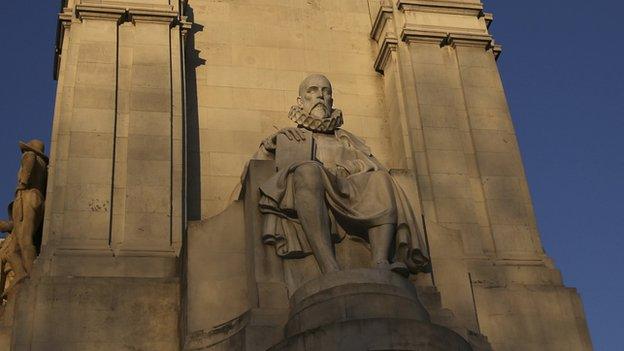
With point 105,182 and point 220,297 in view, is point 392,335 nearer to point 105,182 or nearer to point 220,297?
point 220,297

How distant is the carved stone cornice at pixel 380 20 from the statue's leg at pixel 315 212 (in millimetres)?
6280

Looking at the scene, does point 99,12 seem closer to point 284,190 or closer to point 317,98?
point 317,98

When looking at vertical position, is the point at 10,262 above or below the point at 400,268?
above

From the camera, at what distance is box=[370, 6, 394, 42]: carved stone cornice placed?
18438 millimetres

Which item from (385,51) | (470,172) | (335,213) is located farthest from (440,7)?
(335,213)

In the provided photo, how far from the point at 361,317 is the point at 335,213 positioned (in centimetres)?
220

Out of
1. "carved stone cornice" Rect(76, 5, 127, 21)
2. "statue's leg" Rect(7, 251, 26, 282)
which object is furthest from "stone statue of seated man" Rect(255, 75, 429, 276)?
"carved stone cornice" Rect(76, 5, 127, 21)

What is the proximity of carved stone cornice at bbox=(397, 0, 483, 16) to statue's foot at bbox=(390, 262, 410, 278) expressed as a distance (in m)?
7.11

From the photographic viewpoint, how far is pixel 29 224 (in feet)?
49.4

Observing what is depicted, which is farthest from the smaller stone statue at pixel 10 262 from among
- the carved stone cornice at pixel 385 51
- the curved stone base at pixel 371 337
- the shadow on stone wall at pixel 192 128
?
the carved stone cornice at pixel 385 51

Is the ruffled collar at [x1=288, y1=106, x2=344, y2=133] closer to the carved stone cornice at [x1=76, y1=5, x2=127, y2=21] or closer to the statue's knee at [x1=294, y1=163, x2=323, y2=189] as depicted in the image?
the statue's knee at [x1=294, y1=163, x2=323, y2=189]

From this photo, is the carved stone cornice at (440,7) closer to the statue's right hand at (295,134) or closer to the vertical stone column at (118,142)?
the vertical stone column at (118,142)

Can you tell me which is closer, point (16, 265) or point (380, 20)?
point (16, 265)

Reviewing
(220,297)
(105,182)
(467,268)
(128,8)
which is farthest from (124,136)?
(467,268)
